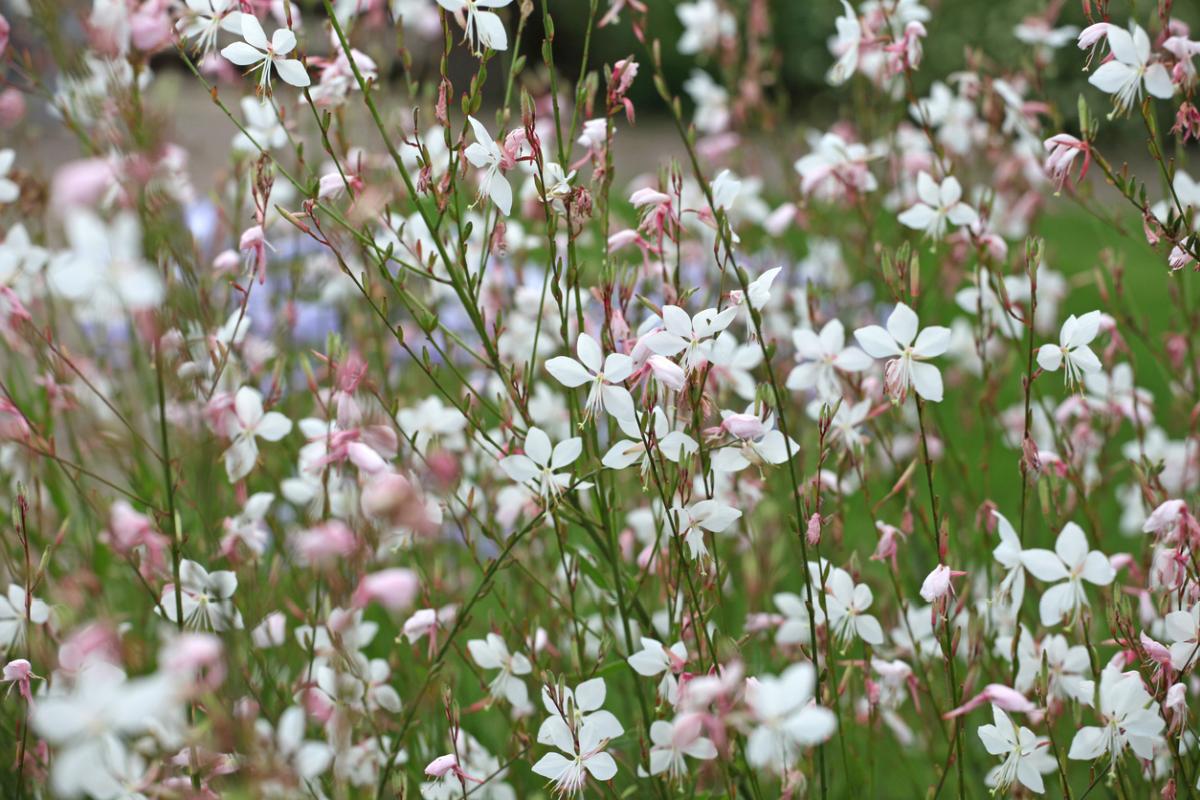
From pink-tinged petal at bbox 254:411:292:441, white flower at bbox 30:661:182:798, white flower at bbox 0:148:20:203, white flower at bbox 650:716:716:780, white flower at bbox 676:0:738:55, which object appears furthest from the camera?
white flower at bbox 676:0:738:55

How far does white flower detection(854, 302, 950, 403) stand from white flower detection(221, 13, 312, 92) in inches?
27.8

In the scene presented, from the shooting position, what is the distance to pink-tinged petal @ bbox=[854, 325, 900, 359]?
1.34m

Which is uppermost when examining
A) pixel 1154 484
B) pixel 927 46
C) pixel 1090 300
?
pixel 927 46

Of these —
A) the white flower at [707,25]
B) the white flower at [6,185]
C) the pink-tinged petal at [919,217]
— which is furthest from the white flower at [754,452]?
the white flower at [707,25]

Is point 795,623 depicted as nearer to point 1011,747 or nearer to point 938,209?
point 1011,747

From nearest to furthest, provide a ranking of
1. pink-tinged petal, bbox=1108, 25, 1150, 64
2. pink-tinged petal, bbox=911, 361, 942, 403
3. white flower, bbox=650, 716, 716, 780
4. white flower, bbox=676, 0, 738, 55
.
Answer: white flower, bbox=650, 716, 716, 780 < pink-tinged petal, bbox=911, 361, 942, 403 < pink-tinged petal, bbox=1108, 25, 1150, 64 < white flower, bbox=676, 0, 738, 55

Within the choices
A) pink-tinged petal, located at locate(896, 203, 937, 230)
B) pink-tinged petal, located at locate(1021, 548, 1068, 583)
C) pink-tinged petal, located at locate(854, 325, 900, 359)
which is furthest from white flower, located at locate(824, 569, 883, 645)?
pink-tinged petal, located at locate(896, 203, 937, 230)

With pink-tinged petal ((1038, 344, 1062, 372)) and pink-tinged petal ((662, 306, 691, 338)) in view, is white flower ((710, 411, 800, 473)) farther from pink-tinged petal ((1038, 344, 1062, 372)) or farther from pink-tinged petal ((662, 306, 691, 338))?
pink-tinged petal ((1038, 344, 1062, 372))

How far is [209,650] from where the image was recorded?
722 mm

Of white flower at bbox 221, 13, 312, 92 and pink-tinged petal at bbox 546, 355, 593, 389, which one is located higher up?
white flower at bbox 221, 13, 312, 92

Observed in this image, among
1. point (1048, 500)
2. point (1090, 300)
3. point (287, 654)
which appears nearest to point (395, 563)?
point (287, 654)

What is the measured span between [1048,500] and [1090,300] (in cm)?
325

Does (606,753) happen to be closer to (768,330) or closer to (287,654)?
(287,654)

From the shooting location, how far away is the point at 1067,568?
1.42 m
